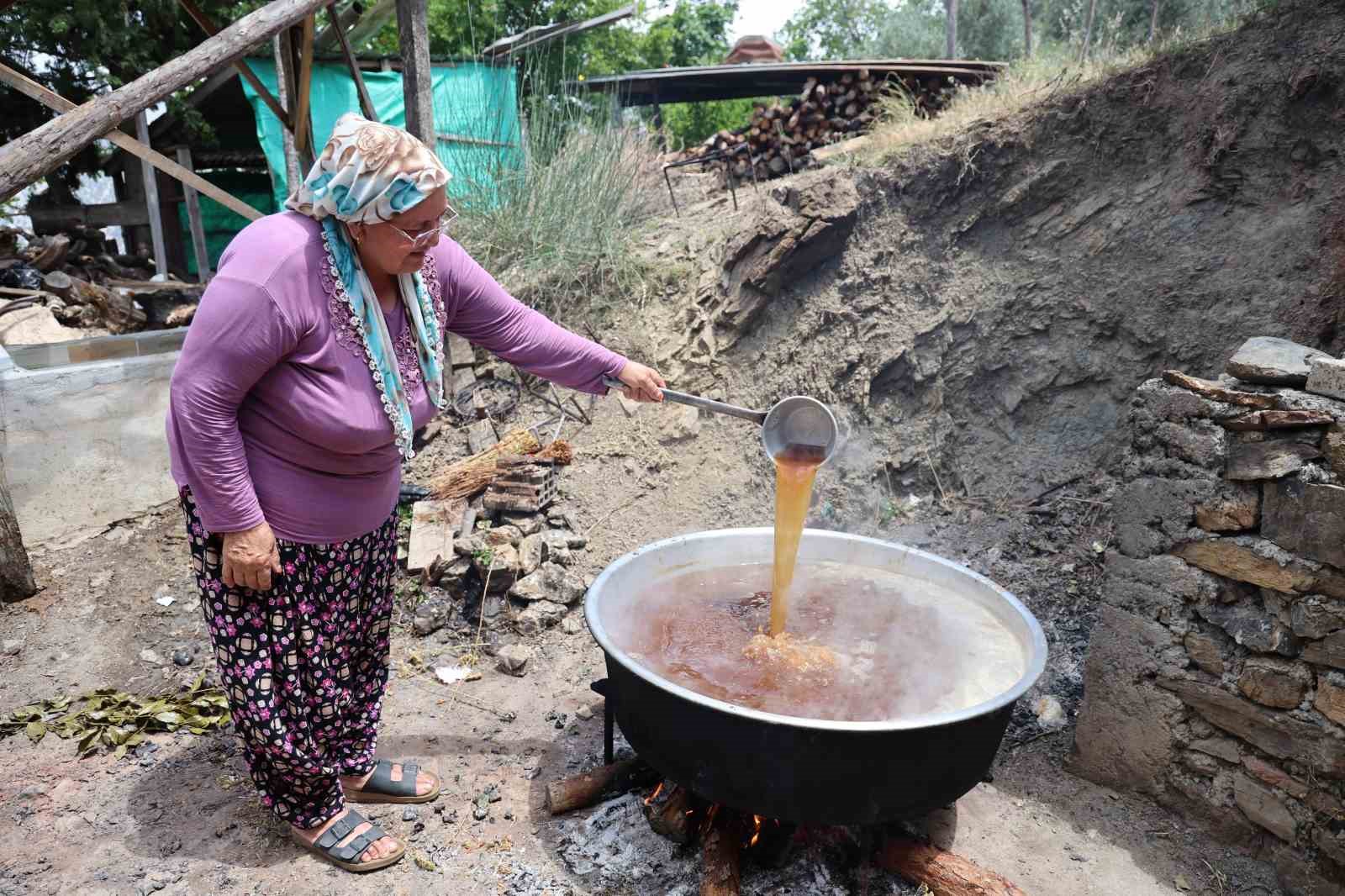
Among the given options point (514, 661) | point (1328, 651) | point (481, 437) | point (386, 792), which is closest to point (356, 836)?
point (386, 792)

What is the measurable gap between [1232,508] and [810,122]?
6.96m

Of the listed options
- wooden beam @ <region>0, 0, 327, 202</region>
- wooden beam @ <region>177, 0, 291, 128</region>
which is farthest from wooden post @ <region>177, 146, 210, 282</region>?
wooden beam @ <region>0, 0, 327, 202</region>

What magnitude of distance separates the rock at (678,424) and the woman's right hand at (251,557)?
320cm

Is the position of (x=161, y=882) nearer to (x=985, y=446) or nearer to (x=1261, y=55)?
(x=985, y=446)

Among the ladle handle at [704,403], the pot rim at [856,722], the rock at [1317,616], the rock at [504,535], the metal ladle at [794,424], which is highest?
the ladle handle at [704,403]

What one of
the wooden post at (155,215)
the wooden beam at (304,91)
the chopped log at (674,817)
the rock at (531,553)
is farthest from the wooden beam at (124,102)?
the wooden post at (155,215)

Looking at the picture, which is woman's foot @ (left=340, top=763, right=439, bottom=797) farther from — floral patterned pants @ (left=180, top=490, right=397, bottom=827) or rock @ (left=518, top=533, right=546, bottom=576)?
rock @ (left=518, top=533, right=546, bottom=576)

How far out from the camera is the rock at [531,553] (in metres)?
4.22

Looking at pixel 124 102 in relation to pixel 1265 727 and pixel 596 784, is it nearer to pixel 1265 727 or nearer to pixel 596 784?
pixel 596 784

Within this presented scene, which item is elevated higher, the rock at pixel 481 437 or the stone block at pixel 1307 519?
the stone block at pixel 1307 519

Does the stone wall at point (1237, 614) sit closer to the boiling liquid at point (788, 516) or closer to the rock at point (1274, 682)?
the rock at point (1274, 682)

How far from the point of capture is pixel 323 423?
2.08 metres

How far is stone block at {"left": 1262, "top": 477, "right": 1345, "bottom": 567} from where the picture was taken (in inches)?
89.4

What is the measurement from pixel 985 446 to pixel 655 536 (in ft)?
6.27
